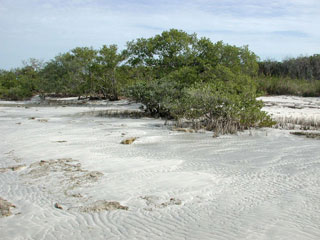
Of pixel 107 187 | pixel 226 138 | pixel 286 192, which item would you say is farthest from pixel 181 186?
pixel 226 138

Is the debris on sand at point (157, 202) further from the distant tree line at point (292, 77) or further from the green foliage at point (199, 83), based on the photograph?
the distant tree line at point (292, 77)

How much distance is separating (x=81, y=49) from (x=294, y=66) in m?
18.9

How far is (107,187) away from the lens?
593cm

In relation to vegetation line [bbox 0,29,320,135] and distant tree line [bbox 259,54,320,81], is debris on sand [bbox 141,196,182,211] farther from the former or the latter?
distant tree line [bbox 259,54,320,81]

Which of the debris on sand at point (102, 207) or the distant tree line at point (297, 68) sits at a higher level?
the distant tree line at point (297, 68)

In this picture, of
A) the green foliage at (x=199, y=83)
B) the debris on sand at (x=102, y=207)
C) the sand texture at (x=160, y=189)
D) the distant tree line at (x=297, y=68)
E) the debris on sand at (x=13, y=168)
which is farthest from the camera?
the distant tree line at (x=297, y=68)

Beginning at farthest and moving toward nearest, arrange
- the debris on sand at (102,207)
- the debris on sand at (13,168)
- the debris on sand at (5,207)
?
the debris on sand at (13,168)
the debris on sand at (102,207)
the debris on sand at (5,207)

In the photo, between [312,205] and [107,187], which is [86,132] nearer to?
[107,187]

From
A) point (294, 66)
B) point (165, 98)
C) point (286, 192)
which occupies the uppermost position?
point (294, 66)

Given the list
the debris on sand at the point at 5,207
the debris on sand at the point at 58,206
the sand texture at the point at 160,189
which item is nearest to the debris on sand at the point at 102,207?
the sand texture at the point at 160,189

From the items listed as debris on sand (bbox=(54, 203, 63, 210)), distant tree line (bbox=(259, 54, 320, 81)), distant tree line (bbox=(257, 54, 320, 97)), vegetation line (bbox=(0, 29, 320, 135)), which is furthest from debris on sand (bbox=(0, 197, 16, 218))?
distant tree line (bbox=(259, 54, 320, 81))

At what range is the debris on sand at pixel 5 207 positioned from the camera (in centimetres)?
476

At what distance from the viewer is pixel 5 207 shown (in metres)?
4.98

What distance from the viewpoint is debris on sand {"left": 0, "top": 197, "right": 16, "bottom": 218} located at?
4.76 meters
